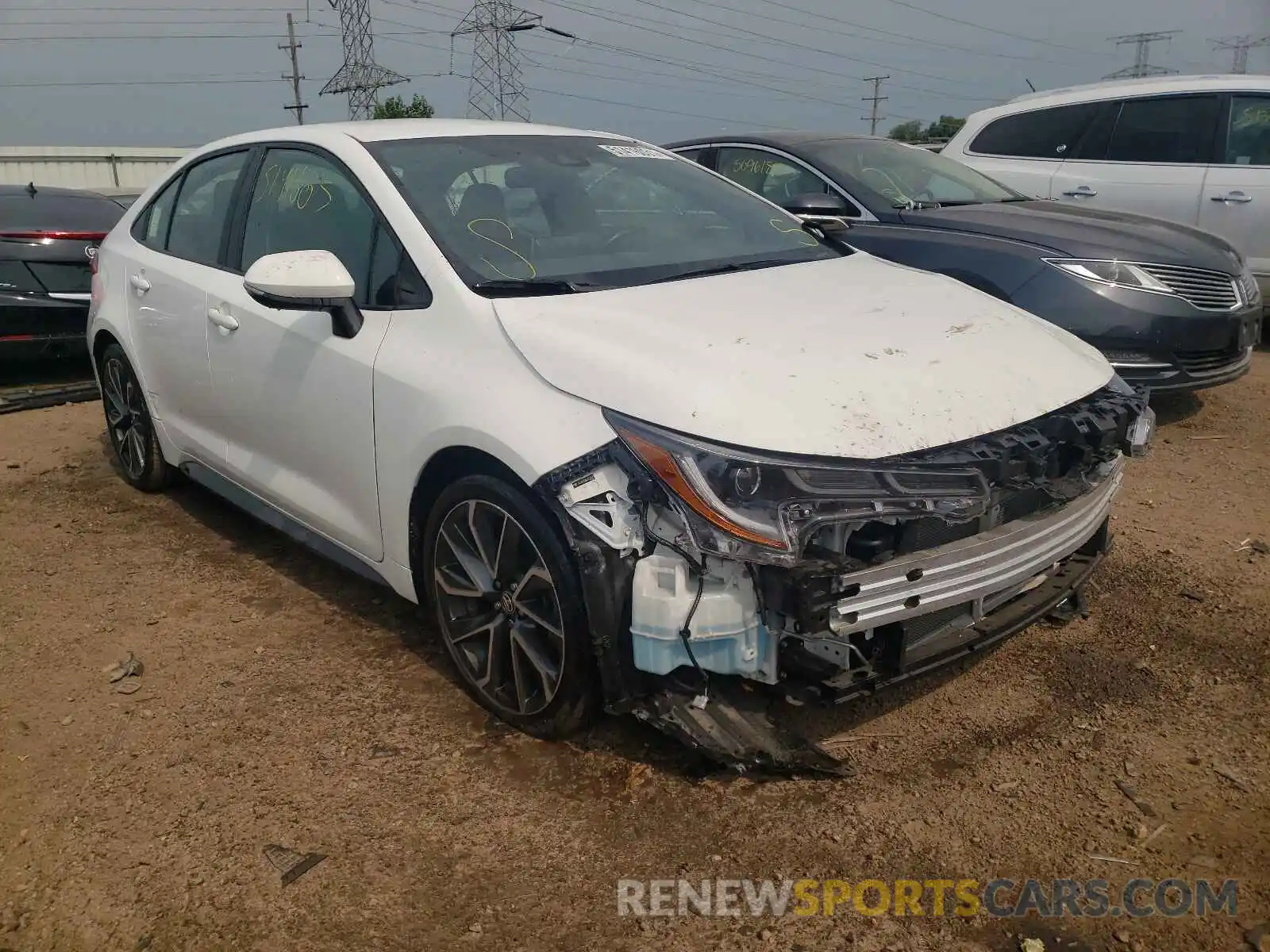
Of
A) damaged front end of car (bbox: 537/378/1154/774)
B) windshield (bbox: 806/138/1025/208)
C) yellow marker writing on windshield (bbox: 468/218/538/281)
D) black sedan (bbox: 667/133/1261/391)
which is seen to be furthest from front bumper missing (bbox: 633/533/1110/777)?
windshield (bbox: 806/138/1025/208)

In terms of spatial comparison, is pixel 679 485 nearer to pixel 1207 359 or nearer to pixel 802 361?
pixel 802 361

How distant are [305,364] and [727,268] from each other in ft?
4.63

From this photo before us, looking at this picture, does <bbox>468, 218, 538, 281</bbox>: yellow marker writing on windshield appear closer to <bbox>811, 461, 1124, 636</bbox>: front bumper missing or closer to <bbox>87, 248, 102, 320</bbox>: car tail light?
<bbox>811, 461, 1124, 636</bbox>: front bumper missing

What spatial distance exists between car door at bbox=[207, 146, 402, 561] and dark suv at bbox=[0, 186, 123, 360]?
137 inches

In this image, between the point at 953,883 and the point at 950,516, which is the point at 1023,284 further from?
the point at 953,883

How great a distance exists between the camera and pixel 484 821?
8.50ft

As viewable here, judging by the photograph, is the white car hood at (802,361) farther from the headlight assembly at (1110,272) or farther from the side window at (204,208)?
the headlight assembly at (1110,272)

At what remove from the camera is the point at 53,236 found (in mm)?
6848

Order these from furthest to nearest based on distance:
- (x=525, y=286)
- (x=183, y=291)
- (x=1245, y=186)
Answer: (x=1245, y=186)
(x=183, y=291)
(x=525, y=286)

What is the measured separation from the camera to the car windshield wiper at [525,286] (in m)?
2.88

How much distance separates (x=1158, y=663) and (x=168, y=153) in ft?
140

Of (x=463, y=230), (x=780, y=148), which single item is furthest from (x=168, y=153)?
(x=463, y=230)

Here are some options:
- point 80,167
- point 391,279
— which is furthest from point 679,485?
point 80,167

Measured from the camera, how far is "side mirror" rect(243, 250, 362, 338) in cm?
300
